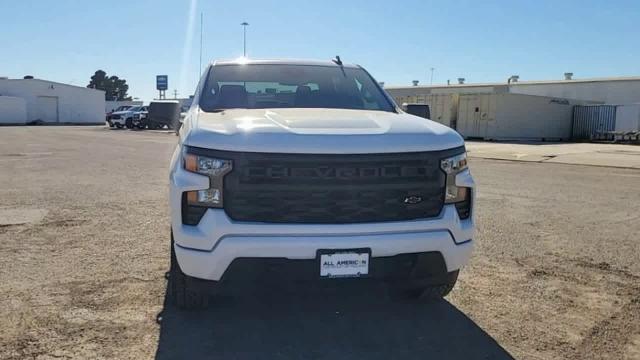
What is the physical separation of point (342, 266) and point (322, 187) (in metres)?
0.49

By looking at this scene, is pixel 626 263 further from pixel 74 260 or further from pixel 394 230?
pixel 74 260

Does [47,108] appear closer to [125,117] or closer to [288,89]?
[125,117]

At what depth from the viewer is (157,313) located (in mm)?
3953

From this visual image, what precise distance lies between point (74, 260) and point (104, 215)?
220 cm

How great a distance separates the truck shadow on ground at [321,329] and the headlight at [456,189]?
835 mm

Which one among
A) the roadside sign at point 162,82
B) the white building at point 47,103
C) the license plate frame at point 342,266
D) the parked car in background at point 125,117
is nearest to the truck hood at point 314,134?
the license plate frame at point 342,266

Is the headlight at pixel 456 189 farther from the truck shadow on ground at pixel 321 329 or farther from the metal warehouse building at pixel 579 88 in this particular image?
the metal warehouse building at pixel 579 88

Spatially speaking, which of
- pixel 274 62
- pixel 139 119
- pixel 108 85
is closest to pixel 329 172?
pixel 274 62

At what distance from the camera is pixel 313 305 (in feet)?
13.6

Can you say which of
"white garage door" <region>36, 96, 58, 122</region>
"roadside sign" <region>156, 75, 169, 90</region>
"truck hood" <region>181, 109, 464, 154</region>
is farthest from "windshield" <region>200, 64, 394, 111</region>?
"white garage door" <region>36, 96, 58, 122</region>

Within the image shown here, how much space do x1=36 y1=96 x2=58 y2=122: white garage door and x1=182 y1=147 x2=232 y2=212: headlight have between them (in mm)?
62453

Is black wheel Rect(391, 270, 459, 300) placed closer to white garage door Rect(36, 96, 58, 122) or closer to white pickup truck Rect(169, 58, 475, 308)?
white pickup truck Rect(169, 58, 475, 308)

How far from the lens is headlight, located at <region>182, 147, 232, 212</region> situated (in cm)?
322

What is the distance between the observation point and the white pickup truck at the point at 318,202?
10.5ft
